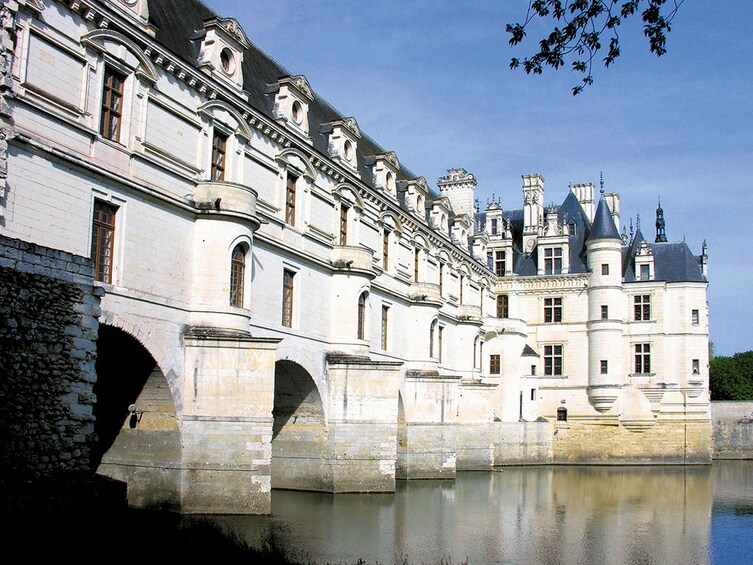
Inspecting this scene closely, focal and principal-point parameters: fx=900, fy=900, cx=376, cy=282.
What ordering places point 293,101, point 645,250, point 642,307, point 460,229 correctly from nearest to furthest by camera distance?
point 293,101 < point 460,229 < point 642,307 < point 645,250

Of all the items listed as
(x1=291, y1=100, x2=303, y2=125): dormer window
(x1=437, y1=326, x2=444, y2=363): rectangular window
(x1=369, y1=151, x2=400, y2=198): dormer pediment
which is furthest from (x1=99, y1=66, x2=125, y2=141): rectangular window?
(x1=437, y1=326, x2=444, y2=363): rectangular window

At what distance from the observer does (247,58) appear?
24.7 m

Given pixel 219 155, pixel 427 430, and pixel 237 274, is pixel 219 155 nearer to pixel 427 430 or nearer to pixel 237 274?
pixel 237 274

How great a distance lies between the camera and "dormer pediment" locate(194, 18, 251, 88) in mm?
20938

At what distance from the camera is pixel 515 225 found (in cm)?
5375

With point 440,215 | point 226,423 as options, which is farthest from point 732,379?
point 226,423

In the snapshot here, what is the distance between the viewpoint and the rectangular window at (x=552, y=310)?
4806cm

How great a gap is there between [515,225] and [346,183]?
27.6 meters

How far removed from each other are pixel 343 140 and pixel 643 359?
25.5 meters

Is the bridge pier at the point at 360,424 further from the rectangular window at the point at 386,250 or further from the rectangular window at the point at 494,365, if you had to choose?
the rectangular window at the point at 494,365

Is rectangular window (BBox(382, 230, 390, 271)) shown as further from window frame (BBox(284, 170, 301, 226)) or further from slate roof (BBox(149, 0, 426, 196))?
window frame (BBox(284, 170, 301, 226))

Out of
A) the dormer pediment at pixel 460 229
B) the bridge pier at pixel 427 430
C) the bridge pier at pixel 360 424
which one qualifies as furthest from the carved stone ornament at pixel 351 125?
Result: the dormer pediment at pixel 460 229

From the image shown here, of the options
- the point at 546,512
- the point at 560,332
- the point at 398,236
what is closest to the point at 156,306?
the point at 546,512

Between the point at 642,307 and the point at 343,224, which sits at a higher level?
the point at 343,224
